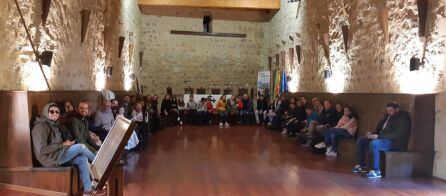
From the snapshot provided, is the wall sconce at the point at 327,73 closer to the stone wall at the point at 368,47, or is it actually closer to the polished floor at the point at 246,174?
the stone wall at the point at 368,47

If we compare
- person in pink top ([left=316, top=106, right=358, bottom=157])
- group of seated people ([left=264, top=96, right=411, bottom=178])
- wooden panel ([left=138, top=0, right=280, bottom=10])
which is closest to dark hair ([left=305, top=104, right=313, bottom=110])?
group of seated people ([left=264, top=96, right=411, bottom=178])

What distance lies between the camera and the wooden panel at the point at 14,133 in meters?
4.36

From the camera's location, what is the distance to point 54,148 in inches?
176

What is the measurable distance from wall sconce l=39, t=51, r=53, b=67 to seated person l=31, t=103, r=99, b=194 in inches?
50.4

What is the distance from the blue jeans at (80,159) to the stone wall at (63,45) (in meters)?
0.98

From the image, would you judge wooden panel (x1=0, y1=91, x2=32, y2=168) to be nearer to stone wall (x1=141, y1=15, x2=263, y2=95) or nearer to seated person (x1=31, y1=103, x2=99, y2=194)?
seated person (x1=31, y1=103, x2=99, y2=194)

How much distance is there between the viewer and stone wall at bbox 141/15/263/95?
16.5 metres

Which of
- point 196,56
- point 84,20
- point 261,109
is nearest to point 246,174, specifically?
point 84,20

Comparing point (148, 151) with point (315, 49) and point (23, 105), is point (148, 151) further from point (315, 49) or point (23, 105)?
point (315, 49)

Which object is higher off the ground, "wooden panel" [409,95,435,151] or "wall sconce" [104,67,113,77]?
"wall sconce" [104,67,113,77]

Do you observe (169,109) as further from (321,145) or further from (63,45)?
(63,45)

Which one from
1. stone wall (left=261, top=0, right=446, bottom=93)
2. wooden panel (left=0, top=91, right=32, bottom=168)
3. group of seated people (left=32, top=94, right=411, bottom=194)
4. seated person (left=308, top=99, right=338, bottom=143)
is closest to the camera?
wooden panel (left=0, top=91, right=32, bottom=168)

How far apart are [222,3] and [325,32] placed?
6209 mm

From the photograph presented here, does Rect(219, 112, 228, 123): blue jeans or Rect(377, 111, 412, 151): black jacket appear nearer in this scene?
Rect(377, 111, 412, 151): black jacket
